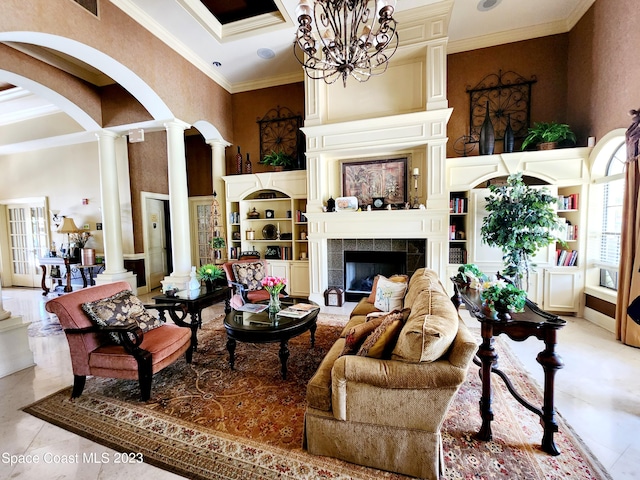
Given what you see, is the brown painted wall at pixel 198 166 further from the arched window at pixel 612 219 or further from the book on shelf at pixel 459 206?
the arched window at pixel 612 219

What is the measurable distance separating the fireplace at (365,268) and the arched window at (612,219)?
267 centimetres

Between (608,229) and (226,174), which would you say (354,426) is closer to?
(608,229)

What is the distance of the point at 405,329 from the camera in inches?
61.5

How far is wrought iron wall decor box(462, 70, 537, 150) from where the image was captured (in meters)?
4.45

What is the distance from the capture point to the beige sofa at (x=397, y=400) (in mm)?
1444

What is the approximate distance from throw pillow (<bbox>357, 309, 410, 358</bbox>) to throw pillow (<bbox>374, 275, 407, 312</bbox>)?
115 centimetres

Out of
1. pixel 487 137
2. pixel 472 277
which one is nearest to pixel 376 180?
pixel 487 137

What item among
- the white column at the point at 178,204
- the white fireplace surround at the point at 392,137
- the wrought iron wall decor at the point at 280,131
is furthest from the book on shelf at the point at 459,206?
the white column at the point at 178,204

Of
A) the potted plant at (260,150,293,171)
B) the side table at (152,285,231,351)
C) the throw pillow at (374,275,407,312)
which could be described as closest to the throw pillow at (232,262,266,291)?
the side table at (152,285,231,351)

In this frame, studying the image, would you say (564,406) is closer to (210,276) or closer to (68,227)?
(210,276)

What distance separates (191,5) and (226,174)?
2881 mm

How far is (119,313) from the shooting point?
92.8 inches

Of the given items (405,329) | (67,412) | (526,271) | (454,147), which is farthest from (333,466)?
(454,147)

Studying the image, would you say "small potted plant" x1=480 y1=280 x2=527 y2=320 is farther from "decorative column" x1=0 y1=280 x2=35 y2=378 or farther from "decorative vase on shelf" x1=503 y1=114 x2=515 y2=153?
"decorative column" x1=0 y1=280 x2=35 y2=378
